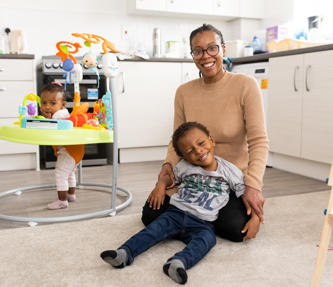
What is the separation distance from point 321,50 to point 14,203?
2.30 meters

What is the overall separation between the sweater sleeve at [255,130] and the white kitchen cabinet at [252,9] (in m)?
2.91

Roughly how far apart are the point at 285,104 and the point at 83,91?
1723 mm

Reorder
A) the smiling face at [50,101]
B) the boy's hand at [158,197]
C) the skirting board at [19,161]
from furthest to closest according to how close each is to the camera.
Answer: the skirting board at [19,161] < the smiling face at [50,101] < the boy's hand at [158,197]

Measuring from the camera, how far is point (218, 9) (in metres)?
4.29

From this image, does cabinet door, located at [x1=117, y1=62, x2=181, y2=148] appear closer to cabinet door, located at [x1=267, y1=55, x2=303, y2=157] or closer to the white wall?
the white wall

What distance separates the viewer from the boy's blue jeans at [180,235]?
4.79 feet

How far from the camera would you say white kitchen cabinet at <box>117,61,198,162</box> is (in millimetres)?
3664

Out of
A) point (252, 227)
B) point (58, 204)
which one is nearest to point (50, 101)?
point (58, 204)

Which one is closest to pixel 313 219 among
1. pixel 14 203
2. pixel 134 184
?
pixel 134 184

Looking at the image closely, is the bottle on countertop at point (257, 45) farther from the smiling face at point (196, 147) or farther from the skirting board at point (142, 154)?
the smiling face at point (196, 147)

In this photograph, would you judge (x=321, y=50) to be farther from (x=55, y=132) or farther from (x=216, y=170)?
(x=55, y=132)

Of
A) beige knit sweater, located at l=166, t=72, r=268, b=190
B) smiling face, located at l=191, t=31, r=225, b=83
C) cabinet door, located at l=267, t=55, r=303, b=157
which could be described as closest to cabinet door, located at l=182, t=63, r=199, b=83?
cabinet door, located at l=267, t=55, r=303, b=157

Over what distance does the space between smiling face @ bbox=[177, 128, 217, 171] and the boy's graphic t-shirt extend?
7 centimetres

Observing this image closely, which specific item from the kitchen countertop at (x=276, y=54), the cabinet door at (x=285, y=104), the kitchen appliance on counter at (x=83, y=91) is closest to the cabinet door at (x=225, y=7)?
the kitchen countertop at (x=276, y=54)
